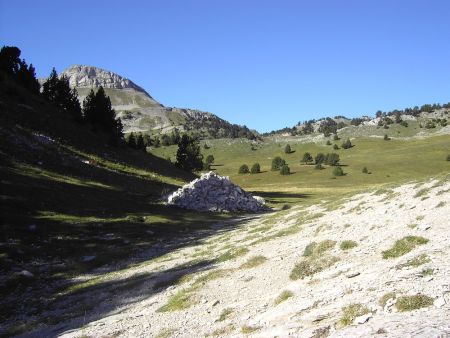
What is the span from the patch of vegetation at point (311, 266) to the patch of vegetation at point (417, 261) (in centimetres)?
355

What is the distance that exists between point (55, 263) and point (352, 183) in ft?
304

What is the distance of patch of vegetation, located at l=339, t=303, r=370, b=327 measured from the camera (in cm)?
971

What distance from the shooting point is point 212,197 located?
52.6 meters

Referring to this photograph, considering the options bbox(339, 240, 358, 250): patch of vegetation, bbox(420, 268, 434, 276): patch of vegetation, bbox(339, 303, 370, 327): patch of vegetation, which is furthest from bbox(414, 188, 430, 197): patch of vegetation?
bbox(339, 303, 370, 327): patch of vegetation

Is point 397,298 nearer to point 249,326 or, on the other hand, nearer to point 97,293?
point 249,326

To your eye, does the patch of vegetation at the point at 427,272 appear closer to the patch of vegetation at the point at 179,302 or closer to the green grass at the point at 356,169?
the patch of vegetation at the point at 179,302

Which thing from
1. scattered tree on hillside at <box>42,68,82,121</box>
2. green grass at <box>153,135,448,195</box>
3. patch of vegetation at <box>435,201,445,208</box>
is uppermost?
scattered tree on hillside at <box>42,68,82,121</box>

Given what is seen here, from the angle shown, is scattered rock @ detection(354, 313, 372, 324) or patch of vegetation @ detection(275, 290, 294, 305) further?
patch of vegetation @ detection(275, 290, 294, 305)

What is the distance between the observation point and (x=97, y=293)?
2009 cm

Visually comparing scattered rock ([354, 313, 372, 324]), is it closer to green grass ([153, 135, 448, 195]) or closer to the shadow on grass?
the shadow on grass

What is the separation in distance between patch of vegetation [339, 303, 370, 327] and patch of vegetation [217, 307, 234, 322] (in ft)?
13.8

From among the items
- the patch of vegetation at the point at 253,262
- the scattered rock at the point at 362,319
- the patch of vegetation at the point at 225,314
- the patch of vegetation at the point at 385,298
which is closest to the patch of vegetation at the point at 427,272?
the patch of vegetation at the point at 385,298

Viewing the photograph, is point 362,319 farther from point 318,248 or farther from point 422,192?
point 422,192

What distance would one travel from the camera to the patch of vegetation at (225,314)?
13152mm
